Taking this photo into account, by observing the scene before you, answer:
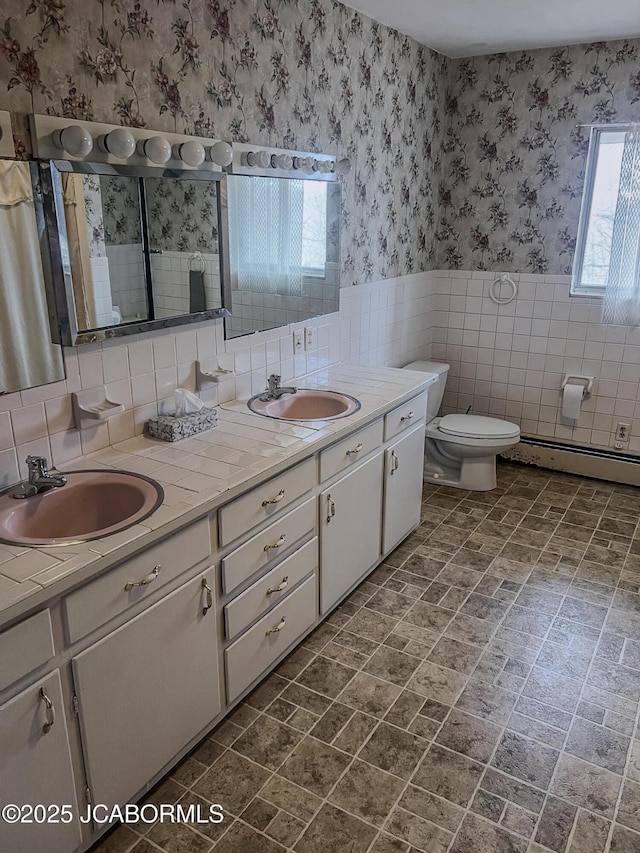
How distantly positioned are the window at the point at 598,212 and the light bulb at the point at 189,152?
2517 millimetres

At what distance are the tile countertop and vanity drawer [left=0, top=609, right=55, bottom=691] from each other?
4cm

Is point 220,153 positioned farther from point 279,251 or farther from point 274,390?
point 274,390

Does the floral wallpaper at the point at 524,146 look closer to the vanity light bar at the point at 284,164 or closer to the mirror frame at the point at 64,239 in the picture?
the vanity light bar at the point at 284,164

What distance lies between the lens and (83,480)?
1934 mm

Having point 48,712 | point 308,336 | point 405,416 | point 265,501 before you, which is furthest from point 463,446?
point 48,712

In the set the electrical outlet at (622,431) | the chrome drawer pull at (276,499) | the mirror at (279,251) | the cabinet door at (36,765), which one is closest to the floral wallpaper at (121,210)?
the mirror at (279,251)

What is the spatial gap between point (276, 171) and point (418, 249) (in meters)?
1.60

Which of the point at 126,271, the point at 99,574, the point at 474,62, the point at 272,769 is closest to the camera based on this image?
the point at 99,574

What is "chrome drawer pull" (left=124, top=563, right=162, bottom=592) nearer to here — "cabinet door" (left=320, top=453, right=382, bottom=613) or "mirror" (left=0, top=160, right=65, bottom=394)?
"mirror" (left=0, top=160, right=65, bottom=394)

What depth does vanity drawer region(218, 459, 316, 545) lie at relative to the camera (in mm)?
1959

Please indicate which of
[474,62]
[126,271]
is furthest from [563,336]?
[126,271]

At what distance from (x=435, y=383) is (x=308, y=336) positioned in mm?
1333

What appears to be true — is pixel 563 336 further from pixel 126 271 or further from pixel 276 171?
pixel 126 271

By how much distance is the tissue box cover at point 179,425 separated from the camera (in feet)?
7.37
